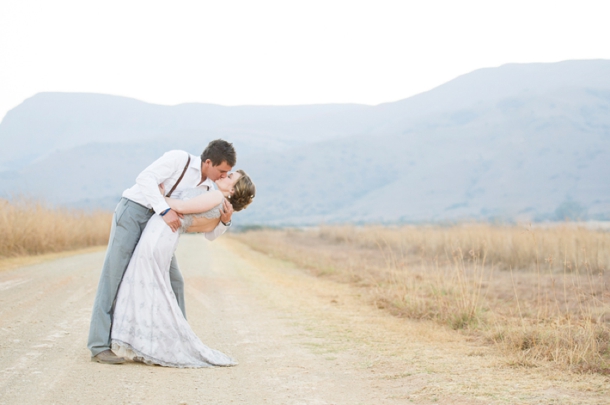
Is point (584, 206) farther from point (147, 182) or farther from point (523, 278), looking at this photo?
point (147, 182)

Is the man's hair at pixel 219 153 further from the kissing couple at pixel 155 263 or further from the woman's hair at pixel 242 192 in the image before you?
the woman's hair at pixel 242 192

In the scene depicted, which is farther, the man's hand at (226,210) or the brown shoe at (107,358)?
the man's hand at (226,210)

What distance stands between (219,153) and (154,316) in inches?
66.2

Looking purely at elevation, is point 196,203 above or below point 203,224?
above

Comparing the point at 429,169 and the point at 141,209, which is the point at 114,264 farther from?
the point at 429,169

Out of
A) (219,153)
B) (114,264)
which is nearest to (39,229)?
(114,264)

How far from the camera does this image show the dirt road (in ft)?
17.2

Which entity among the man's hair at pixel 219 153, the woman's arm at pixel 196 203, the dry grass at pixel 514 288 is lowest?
the dry grass at pixel 514 288

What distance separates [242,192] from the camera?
6918mm

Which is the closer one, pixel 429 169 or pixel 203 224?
pixel 203 224

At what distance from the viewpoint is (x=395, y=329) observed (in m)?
9.20

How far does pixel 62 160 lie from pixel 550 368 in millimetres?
164886

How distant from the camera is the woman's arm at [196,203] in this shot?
261 inches

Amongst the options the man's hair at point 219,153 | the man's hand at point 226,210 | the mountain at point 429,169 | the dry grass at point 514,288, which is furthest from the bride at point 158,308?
the mountain at point 429,169
